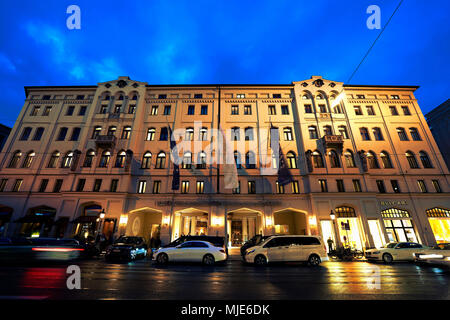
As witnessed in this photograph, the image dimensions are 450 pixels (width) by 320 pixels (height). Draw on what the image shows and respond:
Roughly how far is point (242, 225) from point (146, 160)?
14811mm

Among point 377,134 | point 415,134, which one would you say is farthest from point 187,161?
point 415,134

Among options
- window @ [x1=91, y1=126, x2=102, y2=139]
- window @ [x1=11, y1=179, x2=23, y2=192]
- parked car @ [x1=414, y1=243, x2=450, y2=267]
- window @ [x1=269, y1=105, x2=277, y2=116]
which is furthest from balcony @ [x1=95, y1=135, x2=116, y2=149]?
parked car @ [x1=414, y1=243, x2=450, y2=267]

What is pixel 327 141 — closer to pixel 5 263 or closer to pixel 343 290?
pixel 343 290

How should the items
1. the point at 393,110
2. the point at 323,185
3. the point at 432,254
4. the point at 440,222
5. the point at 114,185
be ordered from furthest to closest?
the point at 393,110 < the point at 114,185 < the point at 323,185 < the point at 440,222 < the point at 432,254

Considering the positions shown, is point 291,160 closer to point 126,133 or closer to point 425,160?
point 425,160

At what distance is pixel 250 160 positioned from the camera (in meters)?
23.0

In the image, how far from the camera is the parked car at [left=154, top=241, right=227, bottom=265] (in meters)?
12.3

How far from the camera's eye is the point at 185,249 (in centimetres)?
1245

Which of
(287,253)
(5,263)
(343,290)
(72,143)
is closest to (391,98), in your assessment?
(287,253)

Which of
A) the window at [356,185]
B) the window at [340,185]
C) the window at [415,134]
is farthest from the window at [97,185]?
the window at [415,134]

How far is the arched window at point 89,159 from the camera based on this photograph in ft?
74.3

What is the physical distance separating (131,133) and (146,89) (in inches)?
319

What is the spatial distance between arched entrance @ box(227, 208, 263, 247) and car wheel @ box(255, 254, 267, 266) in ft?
30.1

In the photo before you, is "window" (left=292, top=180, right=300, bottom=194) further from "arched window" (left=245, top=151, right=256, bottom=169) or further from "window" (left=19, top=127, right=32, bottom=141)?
"window" (left=19, top=127, right=32, bottom=141)
